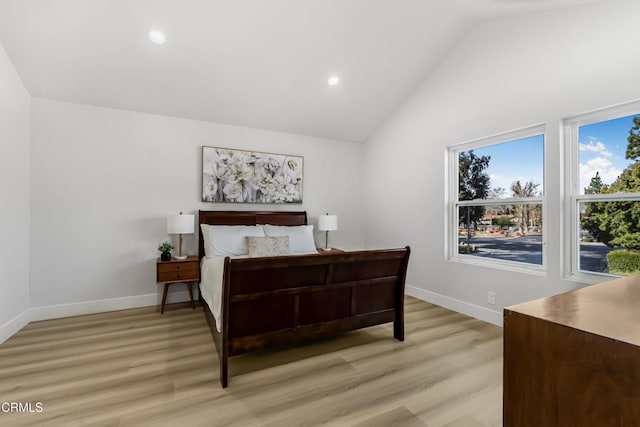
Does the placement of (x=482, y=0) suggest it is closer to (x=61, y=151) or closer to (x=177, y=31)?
(x=177, y=31)

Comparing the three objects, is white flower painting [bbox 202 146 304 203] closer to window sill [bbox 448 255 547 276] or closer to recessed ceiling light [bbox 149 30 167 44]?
recessed ceiling light [bbox 149 30 167 44]

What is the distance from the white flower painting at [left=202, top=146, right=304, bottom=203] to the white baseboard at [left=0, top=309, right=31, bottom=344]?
85.8 inches

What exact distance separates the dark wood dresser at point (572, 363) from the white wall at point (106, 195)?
3.87 meters

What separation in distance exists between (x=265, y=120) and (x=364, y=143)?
1.84 meters

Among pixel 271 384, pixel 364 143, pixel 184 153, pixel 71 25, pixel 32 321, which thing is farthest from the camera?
pixel 364 143

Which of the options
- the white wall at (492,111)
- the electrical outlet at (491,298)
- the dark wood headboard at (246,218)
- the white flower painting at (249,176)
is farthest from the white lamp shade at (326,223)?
the electrical outlet at (491,298)

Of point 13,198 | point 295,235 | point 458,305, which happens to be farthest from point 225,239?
point 458,305

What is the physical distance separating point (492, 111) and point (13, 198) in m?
4.96

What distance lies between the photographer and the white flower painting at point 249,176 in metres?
4.12

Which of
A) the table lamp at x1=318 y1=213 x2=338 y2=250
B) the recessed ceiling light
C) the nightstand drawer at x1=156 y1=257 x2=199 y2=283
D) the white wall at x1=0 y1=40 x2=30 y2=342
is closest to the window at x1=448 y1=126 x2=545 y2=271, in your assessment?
the table lamp at x1=318 y1=213 x2=338 y2=250

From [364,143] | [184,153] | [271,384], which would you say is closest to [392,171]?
[364,143]

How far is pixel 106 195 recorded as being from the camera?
363cm

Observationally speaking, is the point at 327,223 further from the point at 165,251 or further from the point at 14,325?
the point at 14,325

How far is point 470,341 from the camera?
2.82 m
